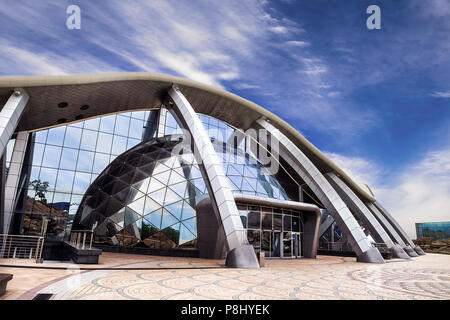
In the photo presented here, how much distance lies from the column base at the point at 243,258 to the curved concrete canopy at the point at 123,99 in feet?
40.6

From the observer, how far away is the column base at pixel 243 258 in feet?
42.3

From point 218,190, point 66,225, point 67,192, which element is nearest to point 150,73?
point 218,190

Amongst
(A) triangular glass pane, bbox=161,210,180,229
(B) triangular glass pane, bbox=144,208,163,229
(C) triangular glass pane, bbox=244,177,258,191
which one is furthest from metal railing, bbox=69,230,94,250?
(C) triangular glass pane, bbox=244,177,258,191

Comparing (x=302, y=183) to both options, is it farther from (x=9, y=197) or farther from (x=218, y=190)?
(x=9, y=197)

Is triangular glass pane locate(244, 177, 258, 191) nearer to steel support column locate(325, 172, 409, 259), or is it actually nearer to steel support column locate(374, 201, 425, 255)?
steel support column locate(325, 172, 409, 259)

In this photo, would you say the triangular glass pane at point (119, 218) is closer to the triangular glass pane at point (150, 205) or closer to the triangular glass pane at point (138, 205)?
the triangular glass pane at point (138, 205)

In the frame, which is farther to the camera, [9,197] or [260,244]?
[260,244]

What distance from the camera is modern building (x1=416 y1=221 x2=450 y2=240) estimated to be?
5800 cm

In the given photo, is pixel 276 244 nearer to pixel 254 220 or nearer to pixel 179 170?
pixel 254 220

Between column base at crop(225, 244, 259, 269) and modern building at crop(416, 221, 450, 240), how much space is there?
6209 centimetres

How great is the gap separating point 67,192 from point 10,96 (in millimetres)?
11079

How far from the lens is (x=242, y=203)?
20141mm

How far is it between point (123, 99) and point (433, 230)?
66978 mm
